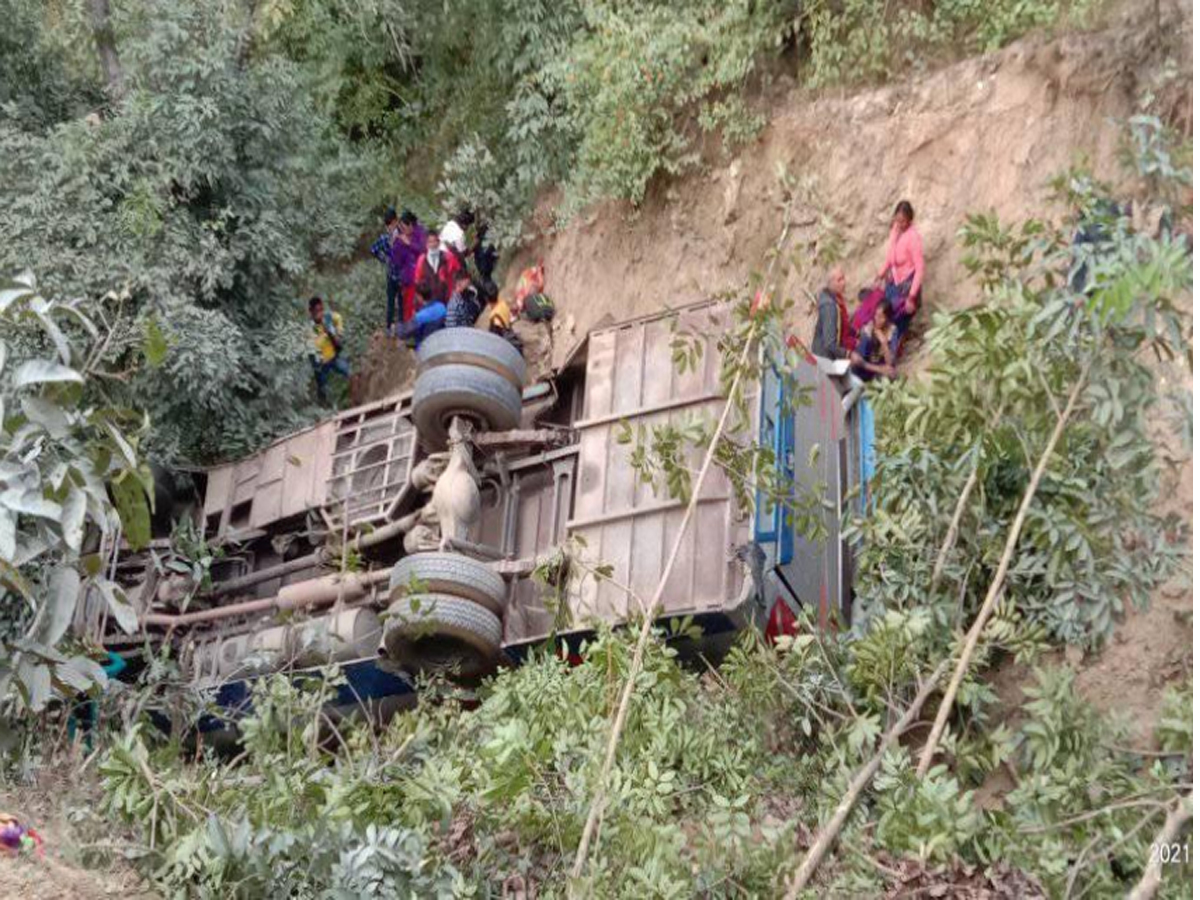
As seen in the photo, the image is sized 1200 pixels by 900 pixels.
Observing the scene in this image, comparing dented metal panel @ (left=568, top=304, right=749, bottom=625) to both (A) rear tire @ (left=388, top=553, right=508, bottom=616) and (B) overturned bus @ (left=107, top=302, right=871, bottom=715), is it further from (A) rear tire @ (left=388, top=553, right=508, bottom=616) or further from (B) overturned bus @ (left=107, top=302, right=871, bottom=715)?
(A) rear tire @ (left=388, top=553, right=508, bottom=616)

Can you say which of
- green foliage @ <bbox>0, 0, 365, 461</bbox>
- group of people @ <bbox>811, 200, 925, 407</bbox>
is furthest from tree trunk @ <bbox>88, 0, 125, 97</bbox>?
group of people @ <bbox>811, 200, 925, 407</bbox>

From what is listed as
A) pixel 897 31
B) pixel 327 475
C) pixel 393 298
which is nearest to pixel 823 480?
pixel 327 475

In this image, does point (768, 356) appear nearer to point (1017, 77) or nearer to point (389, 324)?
point (1017, 77)

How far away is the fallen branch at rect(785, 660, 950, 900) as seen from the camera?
6.73 meters

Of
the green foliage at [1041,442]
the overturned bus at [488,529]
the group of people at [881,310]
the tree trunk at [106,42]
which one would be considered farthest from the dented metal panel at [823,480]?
the tree trunk at [106,42]

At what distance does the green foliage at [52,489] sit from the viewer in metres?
6.75

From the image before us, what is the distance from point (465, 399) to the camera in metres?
11.2

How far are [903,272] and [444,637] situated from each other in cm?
423

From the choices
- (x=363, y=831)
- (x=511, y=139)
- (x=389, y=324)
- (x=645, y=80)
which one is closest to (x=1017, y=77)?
(x=645, y=80)

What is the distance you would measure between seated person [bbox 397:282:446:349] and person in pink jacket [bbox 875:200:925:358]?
419cm

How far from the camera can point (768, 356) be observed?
8227 millimetres

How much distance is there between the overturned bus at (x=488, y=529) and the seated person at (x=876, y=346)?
1.32 feet

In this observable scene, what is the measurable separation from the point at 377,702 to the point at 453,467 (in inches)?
64.6

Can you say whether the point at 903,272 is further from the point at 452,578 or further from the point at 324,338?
the point at 324,338
